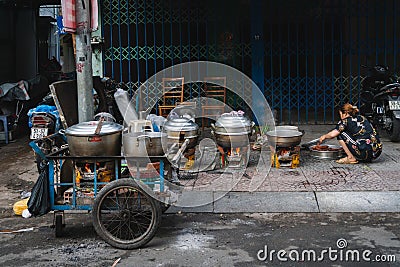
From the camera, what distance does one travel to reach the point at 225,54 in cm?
1186

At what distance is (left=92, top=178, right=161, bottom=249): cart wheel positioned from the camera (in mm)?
5496

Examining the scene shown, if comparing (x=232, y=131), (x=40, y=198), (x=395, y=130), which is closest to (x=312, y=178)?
(x=232, y=131)

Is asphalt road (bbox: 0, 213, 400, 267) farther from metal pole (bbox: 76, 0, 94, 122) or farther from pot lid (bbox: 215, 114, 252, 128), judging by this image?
pot lid (bbox: 215, 114, 252, 128)

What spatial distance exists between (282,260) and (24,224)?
3093 mm

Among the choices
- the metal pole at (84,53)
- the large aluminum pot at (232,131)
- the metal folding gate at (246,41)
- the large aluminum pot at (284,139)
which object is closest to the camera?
the metal pole at (84,53)

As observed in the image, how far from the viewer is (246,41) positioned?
1224 cm

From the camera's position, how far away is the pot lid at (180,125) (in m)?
7.51

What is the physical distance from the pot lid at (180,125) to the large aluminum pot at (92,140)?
171 centimetres

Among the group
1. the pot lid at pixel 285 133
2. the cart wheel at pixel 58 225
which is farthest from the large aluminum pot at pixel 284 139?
the cart wheel at pixel 58 225

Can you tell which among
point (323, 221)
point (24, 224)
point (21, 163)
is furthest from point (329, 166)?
point (21, 163)

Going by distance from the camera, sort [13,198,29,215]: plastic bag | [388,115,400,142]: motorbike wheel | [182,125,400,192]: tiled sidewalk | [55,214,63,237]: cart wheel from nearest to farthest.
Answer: [55,214,63,237]: cart wheel, [13,198,29,215]: plastic bag, [182,125,400,192]: tiled sidewalk, [388,115,400,142]: motorbike wheel

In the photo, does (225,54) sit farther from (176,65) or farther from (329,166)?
(329,166)

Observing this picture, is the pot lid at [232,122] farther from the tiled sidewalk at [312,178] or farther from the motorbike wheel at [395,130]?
the motorbike wheel at [395,130]

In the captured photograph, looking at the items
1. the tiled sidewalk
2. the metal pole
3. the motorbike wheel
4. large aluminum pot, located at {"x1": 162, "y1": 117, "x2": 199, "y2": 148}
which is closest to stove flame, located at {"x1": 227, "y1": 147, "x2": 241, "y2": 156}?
the tiled sidewalk
